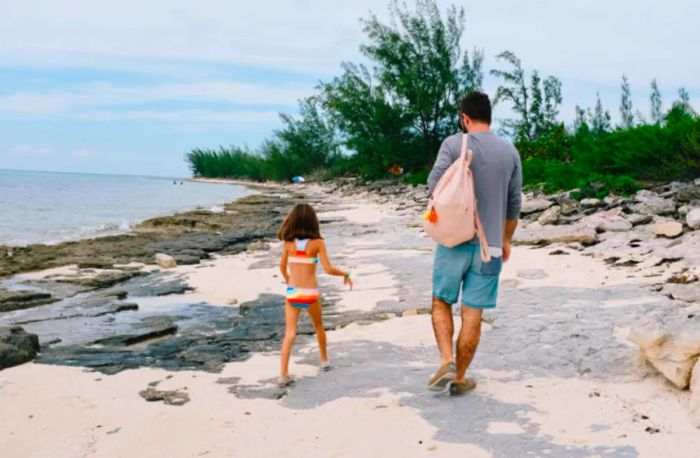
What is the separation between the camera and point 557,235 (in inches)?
351

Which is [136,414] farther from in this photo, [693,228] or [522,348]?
[693,228]

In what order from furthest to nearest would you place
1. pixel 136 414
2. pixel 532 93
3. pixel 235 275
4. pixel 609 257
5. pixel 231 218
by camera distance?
pixel 532 93 → pixel 231 218 → pixel 235 275 → pixel 609 257 → pixel 136 414

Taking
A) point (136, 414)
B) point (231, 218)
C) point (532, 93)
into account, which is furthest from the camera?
point (532, 93)

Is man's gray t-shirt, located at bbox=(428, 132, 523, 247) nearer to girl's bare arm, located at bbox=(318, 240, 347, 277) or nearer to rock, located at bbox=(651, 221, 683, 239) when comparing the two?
girl's bare arm, located at bbox=(318, 240, 347, 277)

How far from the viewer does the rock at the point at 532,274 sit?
22.8 feet

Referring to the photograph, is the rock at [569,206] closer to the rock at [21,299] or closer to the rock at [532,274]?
the rock at [532,274]

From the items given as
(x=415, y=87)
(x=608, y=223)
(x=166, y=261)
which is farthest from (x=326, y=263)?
(x=415, y=87)

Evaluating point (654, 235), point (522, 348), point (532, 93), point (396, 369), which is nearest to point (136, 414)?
point (396, 369)

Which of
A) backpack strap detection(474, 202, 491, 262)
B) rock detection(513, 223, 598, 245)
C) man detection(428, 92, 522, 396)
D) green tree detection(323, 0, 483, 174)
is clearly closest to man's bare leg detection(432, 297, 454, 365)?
man detection(428, 92, 522, 396)

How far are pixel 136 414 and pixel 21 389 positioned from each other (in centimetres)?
114

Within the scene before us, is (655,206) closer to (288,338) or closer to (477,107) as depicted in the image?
(477,107)

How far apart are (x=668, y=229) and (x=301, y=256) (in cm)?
539

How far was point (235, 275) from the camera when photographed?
9.13 metres

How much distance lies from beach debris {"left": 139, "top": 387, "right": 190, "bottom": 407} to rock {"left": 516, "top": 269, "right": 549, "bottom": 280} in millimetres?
4139
